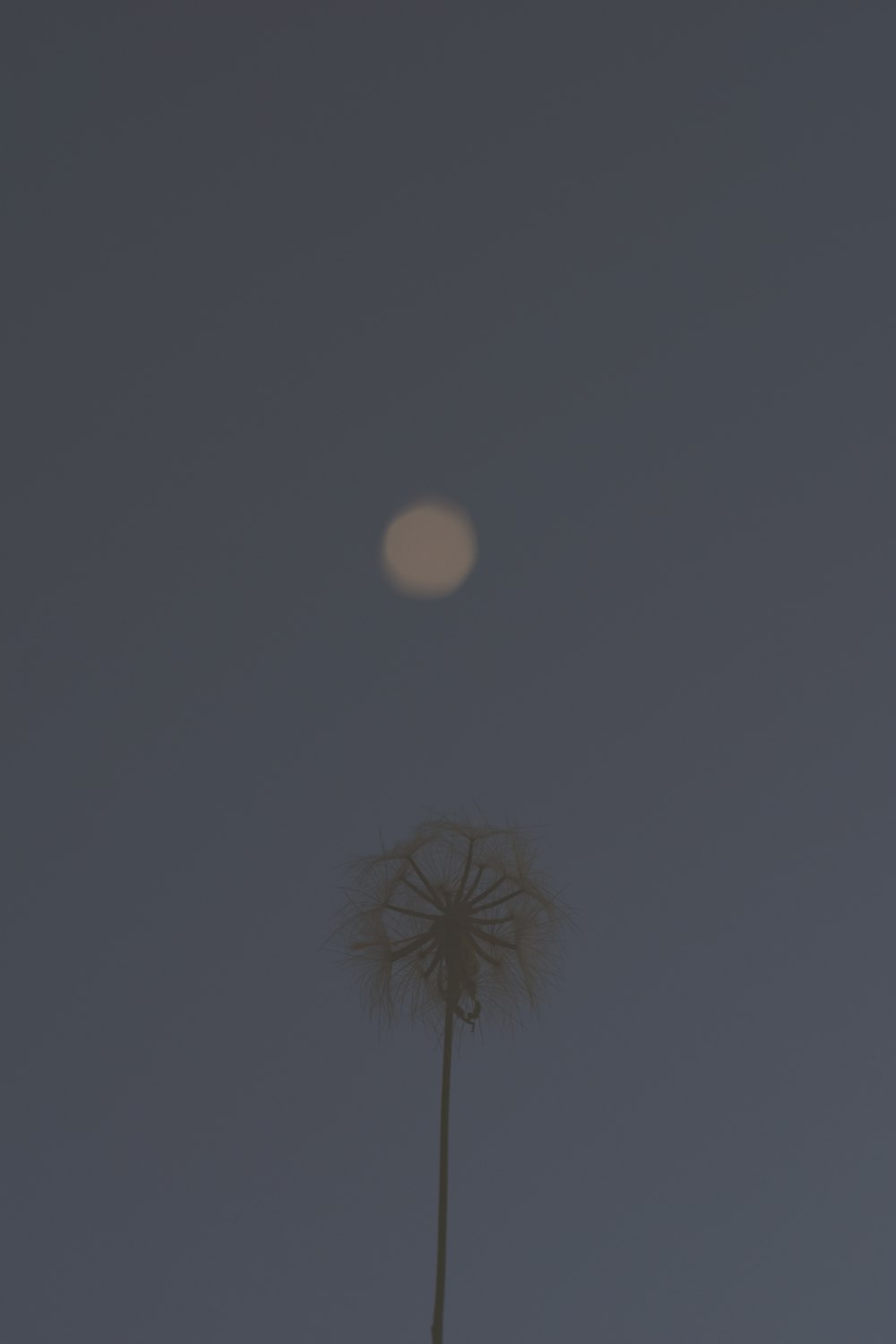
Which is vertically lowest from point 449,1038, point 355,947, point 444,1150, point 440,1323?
point 440,1323

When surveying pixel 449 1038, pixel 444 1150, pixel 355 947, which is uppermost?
pixel 355 947

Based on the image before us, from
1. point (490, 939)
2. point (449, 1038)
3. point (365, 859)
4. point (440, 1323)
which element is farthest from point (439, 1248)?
point (365, 859)

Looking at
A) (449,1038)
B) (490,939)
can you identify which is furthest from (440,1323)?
(490,939)

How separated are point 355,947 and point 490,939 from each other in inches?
41.8

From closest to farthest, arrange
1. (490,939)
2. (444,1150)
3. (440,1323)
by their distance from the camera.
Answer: (440,1323) < (444,1150) < (490,939)

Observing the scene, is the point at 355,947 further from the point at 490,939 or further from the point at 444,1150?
the point at 444,1150

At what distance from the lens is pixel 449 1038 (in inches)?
305

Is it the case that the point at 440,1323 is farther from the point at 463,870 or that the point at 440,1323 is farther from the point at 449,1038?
the point at 463,870

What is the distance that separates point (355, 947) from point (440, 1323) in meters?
3.30

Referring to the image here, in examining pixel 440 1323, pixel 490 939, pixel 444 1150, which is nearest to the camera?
pixel 440 1323

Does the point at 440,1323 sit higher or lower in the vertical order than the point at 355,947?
lower

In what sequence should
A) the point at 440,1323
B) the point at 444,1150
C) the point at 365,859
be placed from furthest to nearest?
the point at 365,859, the point at 444,1150, the point at 440,1323

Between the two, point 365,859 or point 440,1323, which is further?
point 365,859

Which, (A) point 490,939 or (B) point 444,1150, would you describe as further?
(A) point 490,939
